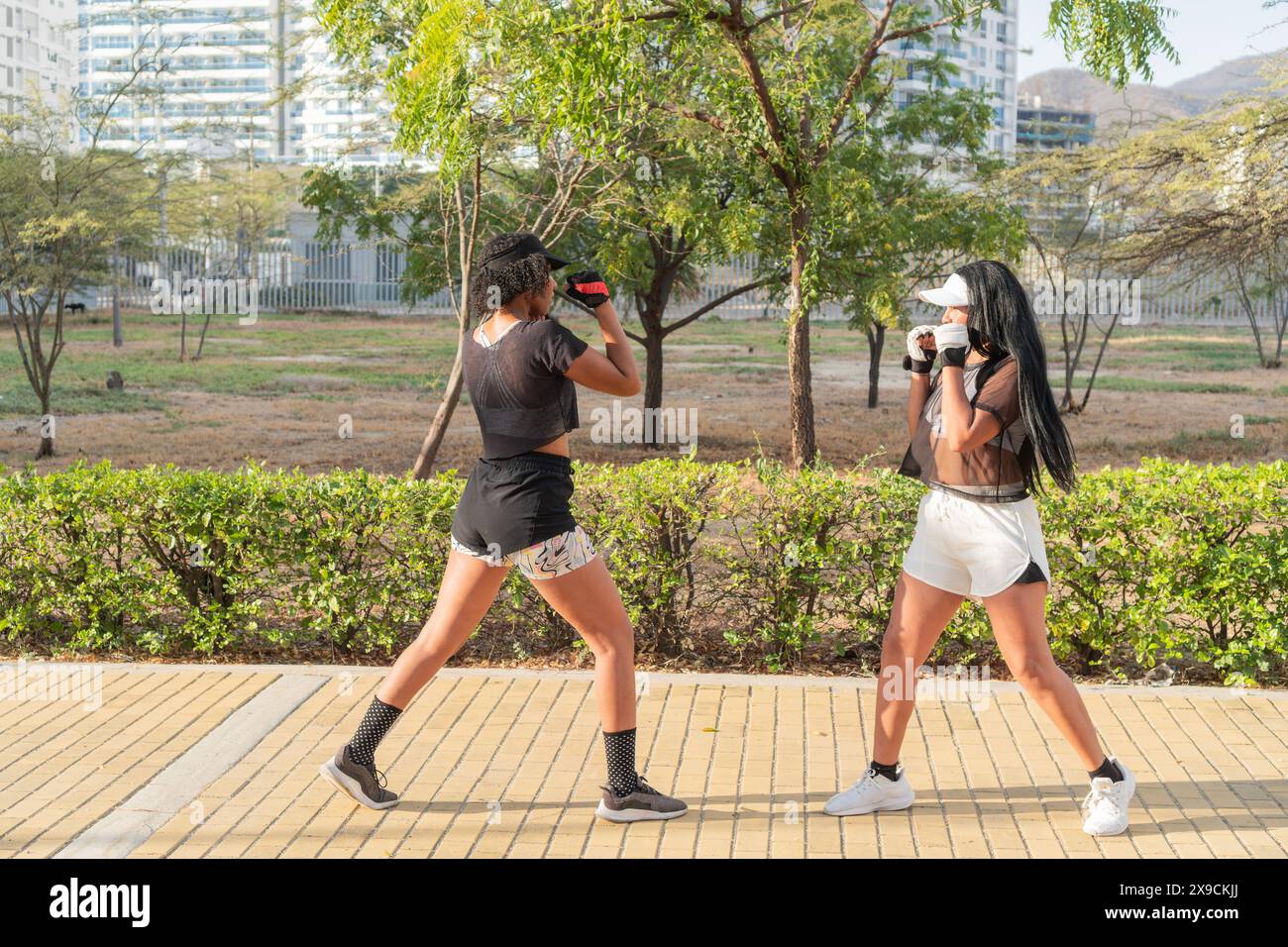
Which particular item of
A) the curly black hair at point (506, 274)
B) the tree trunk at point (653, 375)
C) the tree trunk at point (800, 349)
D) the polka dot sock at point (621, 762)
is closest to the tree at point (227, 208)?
the tree trunk at point (653, 375)

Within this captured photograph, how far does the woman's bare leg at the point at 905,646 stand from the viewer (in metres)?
4.20

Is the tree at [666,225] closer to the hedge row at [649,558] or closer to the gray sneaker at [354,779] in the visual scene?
the hedge row at [649,558]

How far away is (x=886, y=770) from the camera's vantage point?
4352 millimetres

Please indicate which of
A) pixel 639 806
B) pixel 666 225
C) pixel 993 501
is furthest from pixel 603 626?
pixel 666 225

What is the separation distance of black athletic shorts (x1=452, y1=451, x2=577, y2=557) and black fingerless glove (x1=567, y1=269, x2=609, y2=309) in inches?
18.9

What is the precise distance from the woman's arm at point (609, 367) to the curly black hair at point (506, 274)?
0.71ft

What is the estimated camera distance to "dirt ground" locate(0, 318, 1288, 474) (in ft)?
54.7

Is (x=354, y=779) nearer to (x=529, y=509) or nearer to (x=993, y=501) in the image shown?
(x=529, y=509)

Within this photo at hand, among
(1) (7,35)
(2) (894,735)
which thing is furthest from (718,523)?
(1) (7,35)

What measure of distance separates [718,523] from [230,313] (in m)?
42.2

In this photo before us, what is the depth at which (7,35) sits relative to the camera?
280ft

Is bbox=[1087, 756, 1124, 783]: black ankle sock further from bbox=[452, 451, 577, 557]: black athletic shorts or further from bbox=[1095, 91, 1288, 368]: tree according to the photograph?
bbox=[1095, 91, 1288, 368]: tree

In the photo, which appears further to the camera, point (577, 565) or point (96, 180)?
point (96, 180)

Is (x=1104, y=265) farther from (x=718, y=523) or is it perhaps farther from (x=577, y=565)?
(x=577, y=565)
